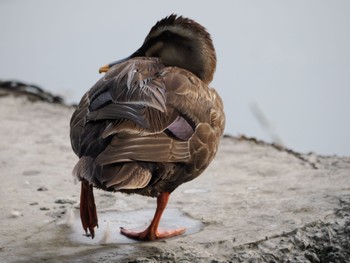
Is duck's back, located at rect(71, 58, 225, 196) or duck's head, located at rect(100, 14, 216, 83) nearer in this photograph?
duck's back, located at rect(71, 58, 225, 196)

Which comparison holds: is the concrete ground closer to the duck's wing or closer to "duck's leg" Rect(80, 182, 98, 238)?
"duck's leg" Rect(80, 182, 98, 238)

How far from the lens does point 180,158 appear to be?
4445mm

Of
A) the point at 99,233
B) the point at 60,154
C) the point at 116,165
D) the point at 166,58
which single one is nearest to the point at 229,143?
the point at 60,154

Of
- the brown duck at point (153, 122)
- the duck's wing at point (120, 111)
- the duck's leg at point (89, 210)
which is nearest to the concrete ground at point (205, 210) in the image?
the duck's leg at point (89, 210)

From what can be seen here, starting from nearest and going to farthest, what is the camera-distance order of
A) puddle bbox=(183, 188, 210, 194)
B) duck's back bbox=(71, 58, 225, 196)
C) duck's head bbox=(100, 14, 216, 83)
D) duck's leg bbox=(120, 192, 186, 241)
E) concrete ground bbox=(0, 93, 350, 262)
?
duck's back bbox=(71, 58, 225, 196) → concrete ground bbox=(0, 93, 350, 262) → duck's leg bbox=(120, 192, 186, 241) → duck's head bbox=(100, 14, 216, 83) → puddle bbox=(183, 188, 210, 194)

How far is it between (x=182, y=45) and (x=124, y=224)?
120 centimetres

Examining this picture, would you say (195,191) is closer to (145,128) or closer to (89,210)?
(89,210)

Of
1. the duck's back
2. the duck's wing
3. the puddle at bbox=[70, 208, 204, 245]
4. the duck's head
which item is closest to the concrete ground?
the puddle at bbox=[70, 208, 204, 245]

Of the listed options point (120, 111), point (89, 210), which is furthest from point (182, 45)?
point (89, 210)

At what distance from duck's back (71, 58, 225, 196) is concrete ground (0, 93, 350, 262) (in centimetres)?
44

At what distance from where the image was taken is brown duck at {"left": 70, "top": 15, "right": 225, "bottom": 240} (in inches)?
162

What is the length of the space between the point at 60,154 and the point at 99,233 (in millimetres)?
1839

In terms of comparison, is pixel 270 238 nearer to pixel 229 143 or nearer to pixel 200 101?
pixel 200 101

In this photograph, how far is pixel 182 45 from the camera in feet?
17.4
